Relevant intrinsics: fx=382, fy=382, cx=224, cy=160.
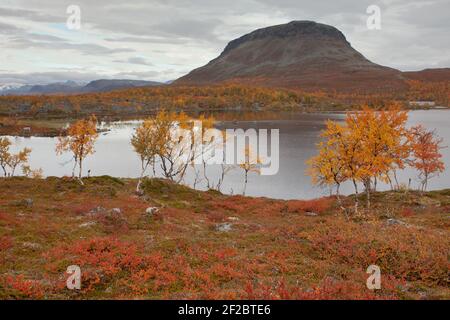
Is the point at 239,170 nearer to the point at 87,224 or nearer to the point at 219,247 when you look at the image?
the point at 87,224

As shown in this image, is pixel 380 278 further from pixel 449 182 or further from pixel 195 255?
pixel 449 182

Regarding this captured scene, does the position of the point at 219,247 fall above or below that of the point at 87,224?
below

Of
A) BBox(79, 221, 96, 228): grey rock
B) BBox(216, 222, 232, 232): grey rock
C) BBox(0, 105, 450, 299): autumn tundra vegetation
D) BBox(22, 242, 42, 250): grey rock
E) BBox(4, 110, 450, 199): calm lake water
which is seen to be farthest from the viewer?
BBox(4, 110, 450, 199): calm lake water

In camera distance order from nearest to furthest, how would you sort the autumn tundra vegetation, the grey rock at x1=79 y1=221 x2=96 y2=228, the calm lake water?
1. the autumn tundra vegetation
2. the grey rock at x1=79 y1=221 x2=96 y2=228
3. the calm lake water

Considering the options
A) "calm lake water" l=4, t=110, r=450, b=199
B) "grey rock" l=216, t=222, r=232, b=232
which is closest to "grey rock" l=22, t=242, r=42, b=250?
"grey rock" l=216, t=222, r=232, b=232

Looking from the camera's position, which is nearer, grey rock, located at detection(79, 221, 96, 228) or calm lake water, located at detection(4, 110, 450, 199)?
grey rock, located at detection(79, 221, 96, 228)

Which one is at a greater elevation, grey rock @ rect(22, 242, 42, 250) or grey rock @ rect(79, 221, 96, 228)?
grey rock @ rect(22, 242, 42, 250)

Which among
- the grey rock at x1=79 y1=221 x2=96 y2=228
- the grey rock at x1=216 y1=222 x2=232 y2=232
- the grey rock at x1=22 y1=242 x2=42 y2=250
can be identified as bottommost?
the grey rock at x1=216 y1=222 x2=232 y2=232

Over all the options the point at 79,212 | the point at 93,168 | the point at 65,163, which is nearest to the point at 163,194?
the point at 79,212

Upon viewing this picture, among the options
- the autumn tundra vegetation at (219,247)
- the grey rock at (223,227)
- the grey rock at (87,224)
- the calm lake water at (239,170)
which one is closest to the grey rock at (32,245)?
the autumn tundra vegetation at (219,247)

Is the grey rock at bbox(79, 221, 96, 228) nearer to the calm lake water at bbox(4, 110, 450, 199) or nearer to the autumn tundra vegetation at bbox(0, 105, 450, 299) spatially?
the autumn tundra vegetation at bbox(0, 105, 450, 299)

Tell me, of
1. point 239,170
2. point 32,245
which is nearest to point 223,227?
point 32,245

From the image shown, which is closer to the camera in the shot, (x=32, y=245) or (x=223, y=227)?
(x=32, y=245)
